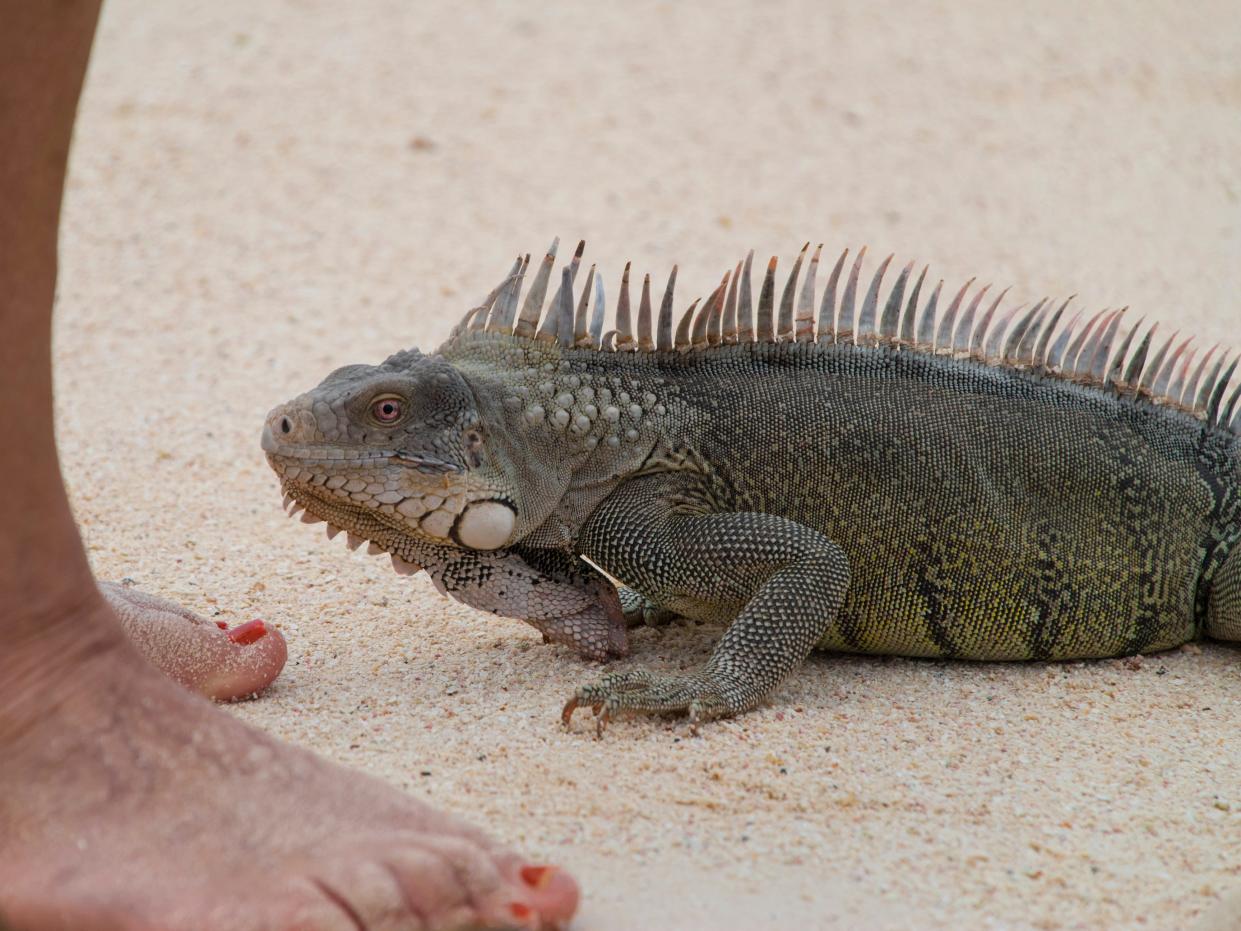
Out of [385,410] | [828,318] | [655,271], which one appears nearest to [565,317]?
[385,410]

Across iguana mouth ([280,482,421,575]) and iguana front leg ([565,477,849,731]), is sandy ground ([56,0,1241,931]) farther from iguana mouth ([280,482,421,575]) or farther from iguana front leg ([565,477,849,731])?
iguana mouth ([280,482,421,575])

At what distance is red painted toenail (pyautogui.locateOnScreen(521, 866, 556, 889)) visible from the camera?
12.2 ft

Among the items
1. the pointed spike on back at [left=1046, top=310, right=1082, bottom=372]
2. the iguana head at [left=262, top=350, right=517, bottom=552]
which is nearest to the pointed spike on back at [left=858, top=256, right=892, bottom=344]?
the pointed spike on back at [left=1046, top=310, right=1082, bottom=372]

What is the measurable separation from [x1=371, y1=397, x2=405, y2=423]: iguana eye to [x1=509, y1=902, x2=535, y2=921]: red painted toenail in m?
2.41

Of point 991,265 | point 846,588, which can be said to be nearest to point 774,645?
point 846,588

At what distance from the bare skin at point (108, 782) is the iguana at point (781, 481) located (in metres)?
1.68

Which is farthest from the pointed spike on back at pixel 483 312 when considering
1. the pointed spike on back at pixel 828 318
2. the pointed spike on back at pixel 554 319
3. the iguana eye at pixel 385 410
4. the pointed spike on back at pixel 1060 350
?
the pointed spike on back at pixel 1060 350

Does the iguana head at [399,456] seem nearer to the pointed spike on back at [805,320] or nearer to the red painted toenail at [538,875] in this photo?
the pointed spike on back at [805,320]

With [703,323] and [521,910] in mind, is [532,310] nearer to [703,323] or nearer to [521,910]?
[703,323]

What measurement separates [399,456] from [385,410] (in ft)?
0.66

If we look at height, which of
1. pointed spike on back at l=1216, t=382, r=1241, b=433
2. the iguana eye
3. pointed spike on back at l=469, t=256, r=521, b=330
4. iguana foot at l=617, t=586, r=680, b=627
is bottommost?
iguana foot at l=617, t=586, r=680, b=627

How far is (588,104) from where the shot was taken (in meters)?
15.2

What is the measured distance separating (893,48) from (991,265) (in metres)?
5.61

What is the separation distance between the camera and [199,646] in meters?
5.46
